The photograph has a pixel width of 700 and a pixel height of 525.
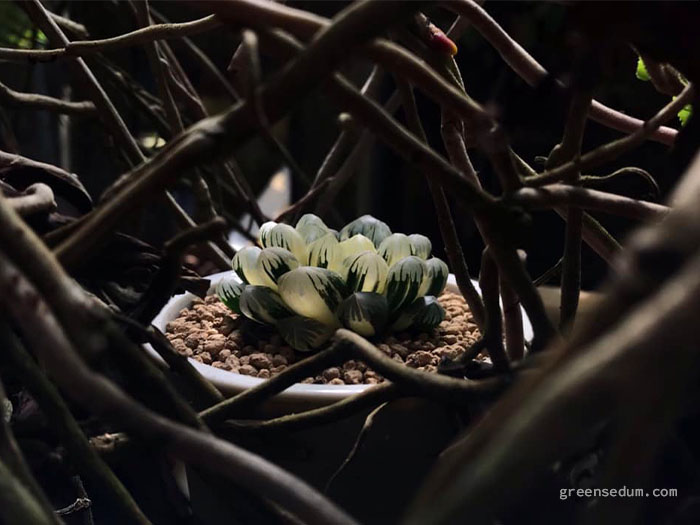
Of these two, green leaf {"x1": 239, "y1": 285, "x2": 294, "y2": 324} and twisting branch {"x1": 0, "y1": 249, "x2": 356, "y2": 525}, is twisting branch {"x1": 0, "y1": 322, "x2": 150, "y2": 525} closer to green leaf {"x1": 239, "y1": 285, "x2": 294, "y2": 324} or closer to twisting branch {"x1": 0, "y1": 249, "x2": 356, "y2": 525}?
twisting branch {"x1": 0, "y1": 249, "x2": 356, "y2": 525}

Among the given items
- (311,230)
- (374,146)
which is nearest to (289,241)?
(311,230)

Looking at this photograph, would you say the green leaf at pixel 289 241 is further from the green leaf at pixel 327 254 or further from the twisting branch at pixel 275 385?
the twisting branch at pixel 275 385

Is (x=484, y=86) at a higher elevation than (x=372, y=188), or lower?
higher

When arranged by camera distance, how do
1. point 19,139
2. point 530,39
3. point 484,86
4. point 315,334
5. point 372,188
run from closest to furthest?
1. point 315,334
2. point 530,39
3. point 484,86
4. point 19,139
5. point 372,188

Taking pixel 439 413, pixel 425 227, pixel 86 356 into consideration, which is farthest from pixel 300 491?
pixel 425 227

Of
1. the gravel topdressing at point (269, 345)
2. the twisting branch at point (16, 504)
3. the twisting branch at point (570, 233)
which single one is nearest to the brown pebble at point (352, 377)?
the gravel topdressing at point (269, 345)

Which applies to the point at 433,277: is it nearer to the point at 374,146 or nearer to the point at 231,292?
the point at 231,292

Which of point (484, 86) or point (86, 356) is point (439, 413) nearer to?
point (86, 356)
